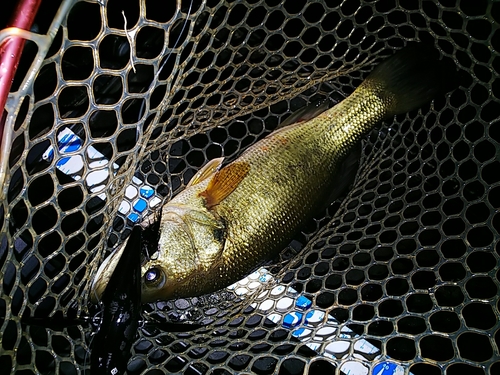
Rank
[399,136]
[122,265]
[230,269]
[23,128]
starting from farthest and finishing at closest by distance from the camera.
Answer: [399,136] → [230,269] → [122,265] → [23,128]

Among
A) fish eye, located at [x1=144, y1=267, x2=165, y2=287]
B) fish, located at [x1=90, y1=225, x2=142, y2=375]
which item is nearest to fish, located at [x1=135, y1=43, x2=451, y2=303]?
fish eye, located at [x1=144, y1=267, x2=165, y2=287]

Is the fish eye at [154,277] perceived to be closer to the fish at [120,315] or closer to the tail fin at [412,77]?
the fish at [120,315]

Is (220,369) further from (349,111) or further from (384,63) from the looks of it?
(384,63)

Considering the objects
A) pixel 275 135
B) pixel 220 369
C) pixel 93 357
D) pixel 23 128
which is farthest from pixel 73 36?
pixel 220 369

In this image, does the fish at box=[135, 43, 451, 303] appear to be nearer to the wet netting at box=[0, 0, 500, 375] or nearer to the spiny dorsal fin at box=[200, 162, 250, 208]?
the spiny dorsal fin at box=[200, 162, 250, 208]

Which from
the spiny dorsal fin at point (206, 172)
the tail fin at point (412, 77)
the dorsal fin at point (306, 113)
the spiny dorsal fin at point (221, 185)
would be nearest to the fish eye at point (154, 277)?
the spiny dorsal fin at point (221, 185)

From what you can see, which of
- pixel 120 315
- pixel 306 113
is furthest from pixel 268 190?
pixel 120 315
